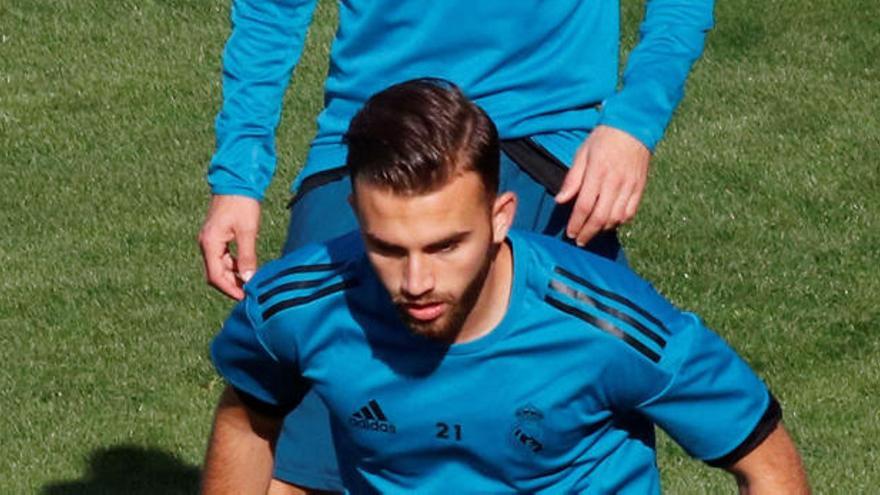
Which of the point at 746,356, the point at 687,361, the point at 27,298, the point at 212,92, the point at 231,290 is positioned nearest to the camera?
the point at 687,361

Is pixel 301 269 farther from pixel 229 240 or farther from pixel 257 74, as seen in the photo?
pixel 257 74

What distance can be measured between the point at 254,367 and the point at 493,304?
2.12 ft

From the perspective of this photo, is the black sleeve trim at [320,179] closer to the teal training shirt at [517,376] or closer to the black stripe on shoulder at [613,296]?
the teal training shirt at [517,376]

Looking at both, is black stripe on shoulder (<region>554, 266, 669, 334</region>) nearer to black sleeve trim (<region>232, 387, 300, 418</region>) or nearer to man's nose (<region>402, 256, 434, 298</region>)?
man's nose (<region>402, 256, 434, 298</region>)

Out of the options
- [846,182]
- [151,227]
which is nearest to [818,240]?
[846,182]

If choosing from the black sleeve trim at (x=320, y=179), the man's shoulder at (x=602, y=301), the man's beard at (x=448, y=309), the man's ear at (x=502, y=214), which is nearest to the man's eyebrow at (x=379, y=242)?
the man's beard at (x=448, y=309)

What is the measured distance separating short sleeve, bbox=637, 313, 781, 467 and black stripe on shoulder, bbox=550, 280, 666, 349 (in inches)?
1.5

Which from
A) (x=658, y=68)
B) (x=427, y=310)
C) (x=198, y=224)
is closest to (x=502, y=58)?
(x=658, y=68)

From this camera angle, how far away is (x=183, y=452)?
345 inches

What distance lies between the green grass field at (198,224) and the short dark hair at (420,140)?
3327 millimetres

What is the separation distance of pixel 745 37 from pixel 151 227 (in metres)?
4.03

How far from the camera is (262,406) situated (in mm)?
5746

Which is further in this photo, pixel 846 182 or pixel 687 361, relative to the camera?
pixel 846 182

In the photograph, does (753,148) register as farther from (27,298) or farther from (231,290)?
(231,290)
